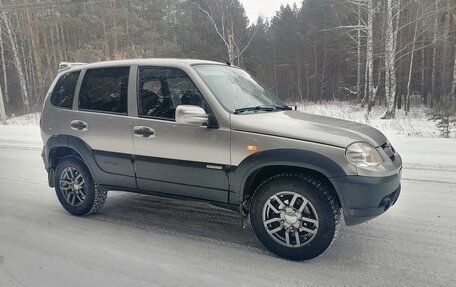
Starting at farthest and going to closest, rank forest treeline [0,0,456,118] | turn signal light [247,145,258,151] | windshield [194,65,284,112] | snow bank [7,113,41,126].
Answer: forest treeline [0,0,456,118], snow bank [7,113,41,126], windshield [194,65,284,112], turn signal light [247,145,258,151]

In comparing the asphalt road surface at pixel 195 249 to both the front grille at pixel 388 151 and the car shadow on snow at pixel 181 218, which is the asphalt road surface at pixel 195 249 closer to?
the car shadow on snow at pixel 181 218

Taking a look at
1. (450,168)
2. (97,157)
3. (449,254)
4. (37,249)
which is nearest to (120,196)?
(97,157)

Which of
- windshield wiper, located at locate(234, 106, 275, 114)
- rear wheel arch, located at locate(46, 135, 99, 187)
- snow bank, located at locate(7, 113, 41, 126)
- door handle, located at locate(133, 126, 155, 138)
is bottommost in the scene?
snow bank, located at locate(7, 113, 41, 126)

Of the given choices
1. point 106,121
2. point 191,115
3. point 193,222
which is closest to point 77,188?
point 106,121

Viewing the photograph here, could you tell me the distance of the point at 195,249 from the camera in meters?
3.75

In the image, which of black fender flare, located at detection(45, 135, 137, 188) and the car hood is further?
black fender flare, located at detection(45, 135, 137, 188)

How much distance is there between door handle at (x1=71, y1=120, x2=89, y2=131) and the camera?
4.45 metres

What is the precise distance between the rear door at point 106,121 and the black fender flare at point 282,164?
4.38ft

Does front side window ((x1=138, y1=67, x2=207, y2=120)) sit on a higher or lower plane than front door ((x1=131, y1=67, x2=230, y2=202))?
higher

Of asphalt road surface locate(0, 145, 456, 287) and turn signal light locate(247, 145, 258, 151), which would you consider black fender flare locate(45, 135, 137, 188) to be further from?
turn signal light locate(247, 145, 258, 151)

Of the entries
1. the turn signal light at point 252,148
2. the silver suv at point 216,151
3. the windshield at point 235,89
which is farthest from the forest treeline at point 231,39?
the turn signal light at point 252,148

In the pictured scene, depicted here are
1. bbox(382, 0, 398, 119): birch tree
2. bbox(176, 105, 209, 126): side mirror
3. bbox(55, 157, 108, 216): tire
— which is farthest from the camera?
bbox(382, 0, 398, 119): birch tree

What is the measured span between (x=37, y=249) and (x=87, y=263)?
2.40 ft

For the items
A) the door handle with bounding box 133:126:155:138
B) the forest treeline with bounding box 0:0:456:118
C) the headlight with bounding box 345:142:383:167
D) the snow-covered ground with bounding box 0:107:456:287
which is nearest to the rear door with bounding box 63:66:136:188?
the door handle with bounding box 133:126:155:138
